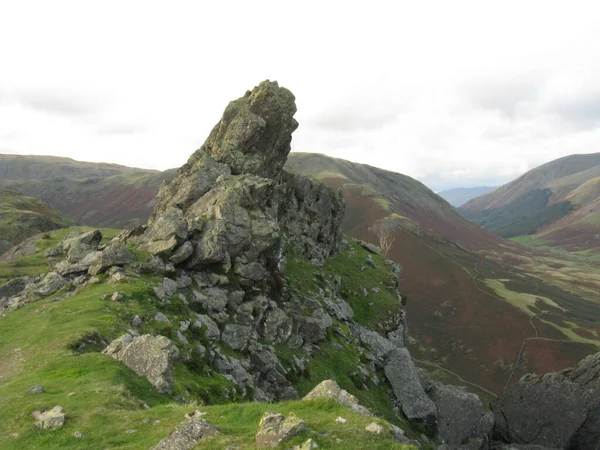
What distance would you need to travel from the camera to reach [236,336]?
34.5 meters

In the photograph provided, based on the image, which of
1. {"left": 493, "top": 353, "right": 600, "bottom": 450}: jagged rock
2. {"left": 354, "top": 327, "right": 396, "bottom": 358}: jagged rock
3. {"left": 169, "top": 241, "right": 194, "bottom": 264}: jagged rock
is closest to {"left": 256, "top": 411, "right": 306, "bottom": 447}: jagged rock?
{"left": 169, "top": 241, "right": 194, "bottom": 264}: jagged rock

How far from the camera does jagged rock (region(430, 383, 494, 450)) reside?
4453 centimetres

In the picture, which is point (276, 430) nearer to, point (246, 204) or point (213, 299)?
point (213, 299)

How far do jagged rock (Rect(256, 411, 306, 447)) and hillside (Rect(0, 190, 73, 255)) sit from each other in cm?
13994

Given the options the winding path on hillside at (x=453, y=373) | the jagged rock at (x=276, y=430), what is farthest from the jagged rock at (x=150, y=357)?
the winding path on hillside at (x=453, y=373)

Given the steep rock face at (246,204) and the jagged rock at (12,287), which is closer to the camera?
the steep rock face at (246,204)

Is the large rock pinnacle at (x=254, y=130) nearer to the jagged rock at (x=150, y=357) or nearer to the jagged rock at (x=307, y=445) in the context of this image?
the jagged rock at (x=150, y=357)

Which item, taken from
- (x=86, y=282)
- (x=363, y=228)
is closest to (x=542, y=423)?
(x=86, y=282)

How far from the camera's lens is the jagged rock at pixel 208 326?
31884mm

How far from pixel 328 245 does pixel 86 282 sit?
5144 cm

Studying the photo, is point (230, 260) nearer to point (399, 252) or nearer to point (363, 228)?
point (399, 252)

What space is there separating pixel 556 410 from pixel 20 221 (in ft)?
540

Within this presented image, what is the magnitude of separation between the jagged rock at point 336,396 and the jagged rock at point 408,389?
29401 mm

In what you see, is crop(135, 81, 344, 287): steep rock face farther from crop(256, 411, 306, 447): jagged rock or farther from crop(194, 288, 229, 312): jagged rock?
crop(256, 411, 306, 447): jagged rock
